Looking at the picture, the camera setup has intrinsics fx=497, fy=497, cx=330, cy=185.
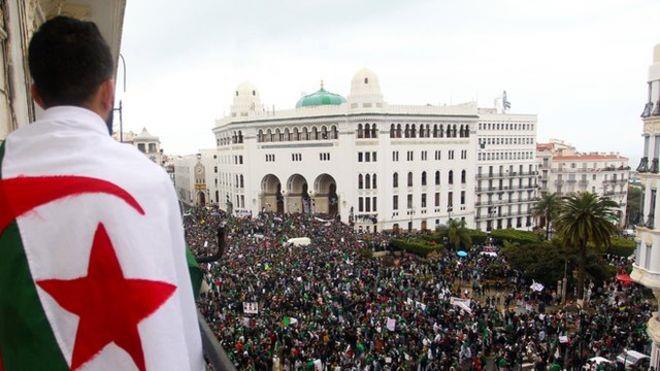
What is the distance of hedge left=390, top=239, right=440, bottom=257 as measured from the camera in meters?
33.9

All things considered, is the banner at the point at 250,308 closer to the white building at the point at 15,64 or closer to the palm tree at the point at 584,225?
the white building at the point at 15,64

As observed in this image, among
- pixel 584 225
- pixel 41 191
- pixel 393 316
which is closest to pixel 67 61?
pixel 41 191

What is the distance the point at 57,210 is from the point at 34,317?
31cm

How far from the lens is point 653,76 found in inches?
639

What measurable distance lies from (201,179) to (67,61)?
253 feet

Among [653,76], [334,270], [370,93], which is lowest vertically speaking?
[334,270]

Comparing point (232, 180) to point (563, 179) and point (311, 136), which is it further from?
point (563, 179)

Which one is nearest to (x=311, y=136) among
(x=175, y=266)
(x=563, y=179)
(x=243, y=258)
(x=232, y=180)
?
(x=232, y=180)

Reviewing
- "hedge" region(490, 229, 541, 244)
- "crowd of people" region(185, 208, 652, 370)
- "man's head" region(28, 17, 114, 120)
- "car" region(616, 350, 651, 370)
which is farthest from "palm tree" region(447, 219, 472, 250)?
"man's head" region(28, 17, 114, 120)

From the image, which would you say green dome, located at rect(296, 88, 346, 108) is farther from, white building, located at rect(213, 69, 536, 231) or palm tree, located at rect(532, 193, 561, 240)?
palm tree, located at rect(532, 193, 561, 240)

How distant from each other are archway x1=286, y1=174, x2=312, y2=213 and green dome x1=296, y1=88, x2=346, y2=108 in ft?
30.8

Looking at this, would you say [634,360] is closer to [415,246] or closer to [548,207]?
[415,246]

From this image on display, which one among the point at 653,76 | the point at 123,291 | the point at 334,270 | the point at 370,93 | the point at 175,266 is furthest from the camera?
the point at 370,93

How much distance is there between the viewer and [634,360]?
592 inches
